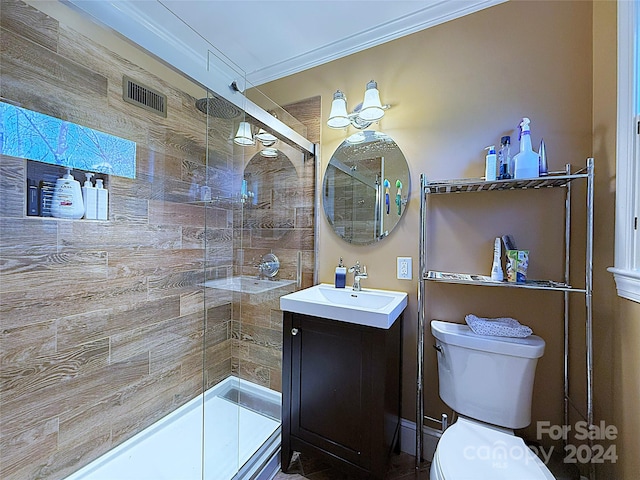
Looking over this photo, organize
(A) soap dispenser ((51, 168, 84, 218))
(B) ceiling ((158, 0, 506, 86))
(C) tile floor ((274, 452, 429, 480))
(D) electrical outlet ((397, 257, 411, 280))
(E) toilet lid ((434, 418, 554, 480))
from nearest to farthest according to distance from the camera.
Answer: (E) toilet lid ((434, 418, 554, 480)), (A) soap dispenser ((51, 168, 84, 218)), (C) tile floor ((274, 452, 429, 480)), (B) ceiling ((158, 0, 506, 86)), (D) electrical outlet ((397, 257, 411, 280))

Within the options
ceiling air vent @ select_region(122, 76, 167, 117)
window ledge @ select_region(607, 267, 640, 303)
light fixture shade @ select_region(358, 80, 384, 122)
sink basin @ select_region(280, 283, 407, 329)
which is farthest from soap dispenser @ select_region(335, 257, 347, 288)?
ceiling air vent @ select_region(122, 76, 167, 117)

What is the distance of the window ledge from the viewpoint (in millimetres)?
999

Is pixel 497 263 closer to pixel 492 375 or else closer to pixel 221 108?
pixel 492 375

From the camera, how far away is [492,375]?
1231mm

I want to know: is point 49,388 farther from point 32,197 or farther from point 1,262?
point 32,197

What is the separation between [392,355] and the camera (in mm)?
1355

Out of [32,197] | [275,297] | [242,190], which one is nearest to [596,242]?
[275,297]

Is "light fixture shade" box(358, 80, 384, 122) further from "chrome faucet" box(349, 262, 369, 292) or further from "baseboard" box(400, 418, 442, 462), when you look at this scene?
"baseboard" box(400, 418, 442, 462)

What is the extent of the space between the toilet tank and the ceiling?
1735mm

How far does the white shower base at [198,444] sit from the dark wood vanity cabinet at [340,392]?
0.94 feet

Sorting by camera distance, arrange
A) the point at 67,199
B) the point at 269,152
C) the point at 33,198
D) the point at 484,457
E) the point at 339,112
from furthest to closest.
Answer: the point at 269,152 < the point at 339,112 < the point at 67,199 < the point at 33,198 < the point at 484,457

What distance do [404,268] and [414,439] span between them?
3.20 feet

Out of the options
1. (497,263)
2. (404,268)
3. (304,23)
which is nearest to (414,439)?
(404,268)

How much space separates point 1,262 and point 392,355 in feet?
5.79
